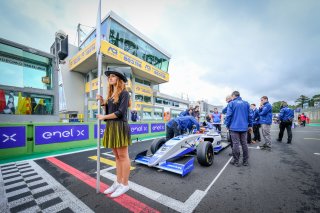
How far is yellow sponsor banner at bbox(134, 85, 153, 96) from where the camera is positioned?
18.3 metres

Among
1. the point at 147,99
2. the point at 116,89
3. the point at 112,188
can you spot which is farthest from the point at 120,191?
the point at 147,99

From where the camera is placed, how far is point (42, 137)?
459 cm

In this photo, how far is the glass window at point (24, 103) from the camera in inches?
201

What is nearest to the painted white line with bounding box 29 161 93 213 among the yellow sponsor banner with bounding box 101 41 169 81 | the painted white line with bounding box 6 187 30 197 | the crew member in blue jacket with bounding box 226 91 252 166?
the painted white line with bounding box 6 187 30 197

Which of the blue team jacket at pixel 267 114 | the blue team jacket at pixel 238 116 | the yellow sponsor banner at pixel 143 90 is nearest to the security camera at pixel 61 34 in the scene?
the blue team jacket at pixel 238 116

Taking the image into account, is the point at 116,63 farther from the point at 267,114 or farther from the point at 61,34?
the point at 267,114

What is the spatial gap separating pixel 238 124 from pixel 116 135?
2944mm

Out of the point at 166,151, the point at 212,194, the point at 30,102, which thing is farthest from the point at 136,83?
the point at 212,194

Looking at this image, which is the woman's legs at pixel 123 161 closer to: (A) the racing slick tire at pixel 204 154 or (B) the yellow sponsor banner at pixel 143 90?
(A) the racing slick tire at pixel 204 154

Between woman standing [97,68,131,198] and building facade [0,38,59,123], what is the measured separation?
5709mm

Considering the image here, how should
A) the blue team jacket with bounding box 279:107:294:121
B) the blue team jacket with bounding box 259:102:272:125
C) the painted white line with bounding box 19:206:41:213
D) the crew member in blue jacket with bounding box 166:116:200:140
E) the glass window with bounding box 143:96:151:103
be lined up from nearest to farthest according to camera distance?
the painted white line with bounding box 19:206:41:213 < the crew member in blue jacket with bounding box 166:116:200:140 < the blue team jacket with bounding box 259:102:272:125 < the blue team jacket with bounding box 279:107:294:121 < the glass window with bounding box 143:96:151:103

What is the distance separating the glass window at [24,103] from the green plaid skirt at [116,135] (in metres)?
5.80

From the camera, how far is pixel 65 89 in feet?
57.9

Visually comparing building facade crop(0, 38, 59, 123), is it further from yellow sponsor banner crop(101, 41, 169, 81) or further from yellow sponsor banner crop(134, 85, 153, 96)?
yellow sponsor banner crop(134, 85, 153, 96)
